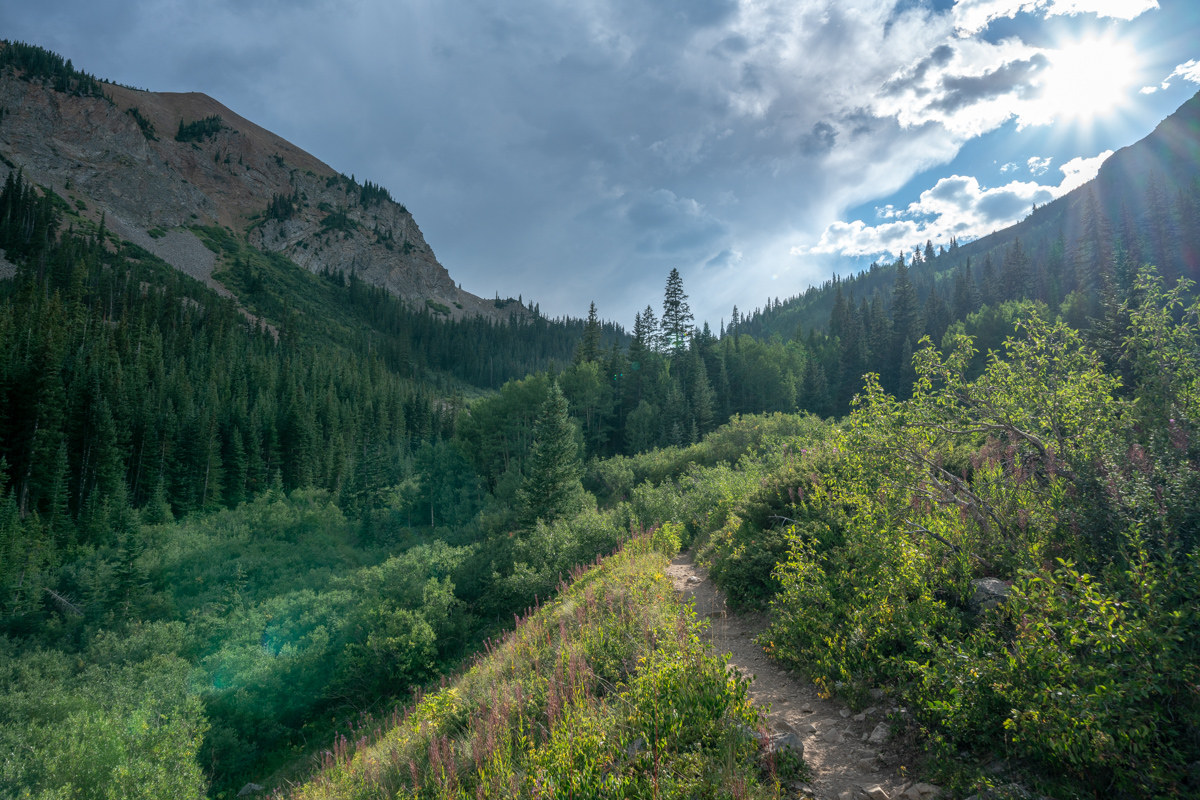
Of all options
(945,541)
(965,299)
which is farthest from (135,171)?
(965,299)

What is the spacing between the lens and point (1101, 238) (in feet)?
192

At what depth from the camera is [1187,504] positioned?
12.6 feet

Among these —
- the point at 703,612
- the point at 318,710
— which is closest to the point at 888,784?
the point at 703,612

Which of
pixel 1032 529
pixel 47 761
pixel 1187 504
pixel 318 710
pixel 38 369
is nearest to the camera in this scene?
pixel 1187 504

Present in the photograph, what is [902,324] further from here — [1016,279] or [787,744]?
[787,744]

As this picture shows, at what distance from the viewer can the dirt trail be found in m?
4.04

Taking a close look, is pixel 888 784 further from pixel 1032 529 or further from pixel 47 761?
pixel 47 761

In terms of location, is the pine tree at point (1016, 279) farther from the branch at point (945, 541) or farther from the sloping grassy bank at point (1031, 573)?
the branch at point (945, 541)

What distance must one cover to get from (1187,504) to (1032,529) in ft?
6.19

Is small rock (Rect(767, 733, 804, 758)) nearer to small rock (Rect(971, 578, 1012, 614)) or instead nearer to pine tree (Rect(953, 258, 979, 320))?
small rock (Rect(971, 578, 1012, 614))

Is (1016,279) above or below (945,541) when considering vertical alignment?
above

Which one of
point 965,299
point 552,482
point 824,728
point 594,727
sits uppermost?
point 965,299

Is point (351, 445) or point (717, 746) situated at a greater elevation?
point (351, 445)

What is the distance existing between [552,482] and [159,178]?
621ft
